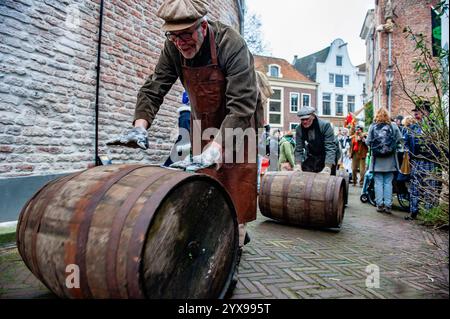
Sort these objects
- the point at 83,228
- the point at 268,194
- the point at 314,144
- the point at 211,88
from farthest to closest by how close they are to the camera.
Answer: the point at 314,144, the point at 268,194, the point at 211,88, the point at 83,228

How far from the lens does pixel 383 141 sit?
19.5ft

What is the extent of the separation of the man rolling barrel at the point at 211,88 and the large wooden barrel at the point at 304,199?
1.56 meters

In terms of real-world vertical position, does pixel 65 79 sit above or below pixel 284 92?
below

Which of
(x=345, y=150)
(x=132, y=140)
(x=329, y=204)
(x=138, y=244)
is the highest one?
(x=345, y=150)

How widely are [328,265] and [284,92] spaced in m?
34.0

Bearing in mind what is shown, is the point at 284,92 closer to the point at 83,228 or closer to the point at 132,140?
the point at 132,140

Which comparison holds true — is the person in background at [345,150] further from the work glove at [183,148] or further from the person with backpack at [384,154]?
the work glove at [183,148]

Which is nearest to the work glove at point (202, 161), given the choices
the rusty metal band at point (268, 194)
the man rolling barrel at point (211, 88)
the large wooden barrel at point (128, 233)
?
the man rolling barrel at point (211, 88)

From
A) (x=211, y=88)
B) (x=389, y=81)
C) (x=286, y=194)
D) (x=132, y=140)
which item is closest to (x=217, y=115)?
(x=211, y=88)

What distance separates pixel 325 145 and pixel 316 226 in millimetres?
1422
